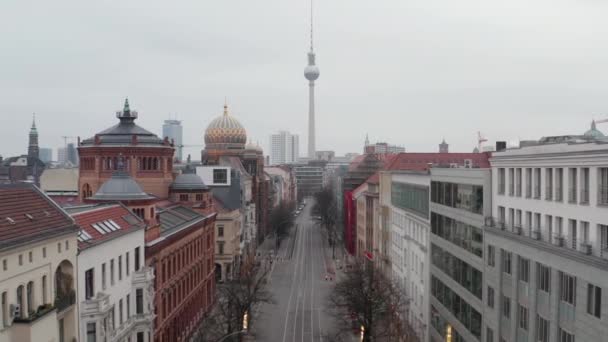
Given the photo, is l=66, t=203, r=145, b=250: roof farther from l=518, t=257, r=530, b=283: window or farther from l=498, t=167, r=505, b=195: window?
l=498, t=167, r=505, b=195: window

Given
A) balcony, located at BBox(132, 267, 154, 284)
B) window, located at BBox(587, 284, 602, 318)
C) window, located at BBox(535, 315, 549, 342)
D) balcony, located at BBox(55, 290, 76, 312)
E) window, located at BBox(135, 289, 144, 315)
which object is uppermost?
window, located at BBox(587, 284, 602, 318)

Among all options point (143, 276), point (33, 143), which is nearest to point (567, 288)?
point (143, 276)

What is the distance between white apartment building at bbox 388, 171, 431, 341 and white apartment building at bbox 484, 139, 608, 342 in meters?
18.6

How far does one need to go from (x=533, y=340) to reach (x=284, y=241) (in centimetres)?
13007

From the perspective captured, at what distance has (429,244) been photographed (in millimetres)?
63000

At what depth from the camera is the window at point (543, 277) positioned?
36.3 metres

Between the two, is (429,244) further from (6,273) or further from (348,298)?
(6,273)

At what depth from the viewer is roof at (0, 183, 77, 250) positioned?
98.6 ft

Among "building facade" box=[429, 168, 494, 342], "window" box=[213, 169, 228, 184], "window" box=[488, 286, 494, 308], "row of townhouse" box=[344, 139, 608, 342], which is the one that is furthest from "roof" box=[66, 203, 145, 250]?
"window" box=[213, 169, 228, 184]

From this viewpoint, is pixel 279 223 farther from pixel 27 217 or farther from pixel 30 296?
pixel 30 296

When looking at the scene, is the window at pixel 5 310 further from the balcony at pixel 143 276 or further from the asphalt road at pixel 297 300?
the asphalt road at pixel 297 300

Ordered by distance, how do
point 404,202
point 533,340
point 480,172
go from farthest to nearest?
point 404,202 → point 480,172 → point 533,340

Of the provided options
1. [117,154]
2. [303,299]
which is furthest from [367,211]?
[117,154]

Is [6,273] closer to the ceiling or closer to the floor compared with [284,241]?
closer to the ceiling
